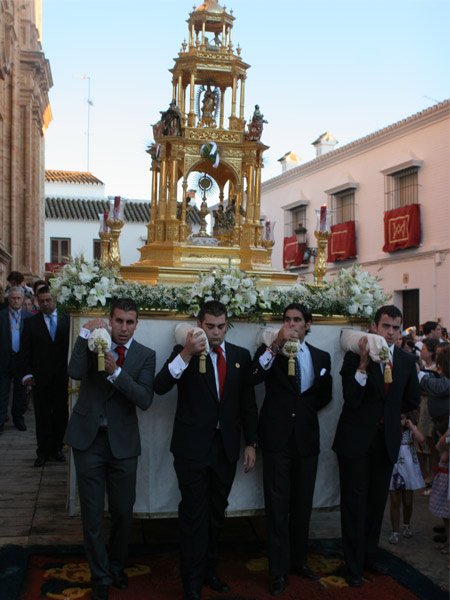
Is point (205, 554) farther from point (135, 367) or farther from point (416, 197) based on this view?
point (416, 197)

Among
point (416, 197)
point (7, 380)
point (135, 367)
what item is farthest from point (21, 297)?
point (416, 197)

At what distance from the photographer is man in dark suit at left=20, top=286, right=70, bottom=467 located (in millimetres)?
6840

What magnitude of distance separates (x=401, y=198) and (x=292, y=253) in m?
5.92

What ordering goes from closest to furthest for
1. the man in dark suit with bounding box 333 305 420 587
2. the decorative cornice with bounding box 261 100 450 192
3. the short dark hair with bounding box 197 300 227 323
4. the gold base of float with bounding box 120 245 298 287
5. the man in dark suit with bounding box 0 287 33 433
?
1. the short dark hair with bounding box 197 300 227 323
2. the man in dark suit with bounding box 333 305 420 587
3. the gold base of float with bounding box 120 245 298 287
4. the man in dark suit with bounding box 0 287 33 433
5. the decorative cornice with bounding box 261 100 450 192

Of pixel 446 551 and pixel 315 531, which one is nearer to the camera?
pixel 446 551

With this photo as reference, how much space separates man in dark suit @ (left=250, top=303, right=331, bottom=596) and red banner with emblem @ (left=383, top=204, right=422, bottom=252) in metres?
15.3

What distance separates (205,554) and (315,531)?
1.49 meters

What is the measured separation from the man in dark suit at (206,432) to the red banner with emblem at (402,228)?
15.6 m

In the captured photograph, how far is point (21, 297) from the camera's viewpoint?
8.52 meters

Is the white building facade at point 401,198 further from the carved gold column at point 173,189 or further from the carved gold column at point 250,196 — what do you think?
the carved gold column at point 173,189

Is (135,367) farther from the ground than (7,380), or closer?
farther from the ground

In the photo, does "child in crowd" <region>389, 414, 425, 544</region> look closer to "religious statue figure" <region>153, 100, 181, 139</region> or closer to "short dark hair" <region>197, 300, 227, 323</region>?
"short dark hair" <region>197, 300, 227, 323</region>

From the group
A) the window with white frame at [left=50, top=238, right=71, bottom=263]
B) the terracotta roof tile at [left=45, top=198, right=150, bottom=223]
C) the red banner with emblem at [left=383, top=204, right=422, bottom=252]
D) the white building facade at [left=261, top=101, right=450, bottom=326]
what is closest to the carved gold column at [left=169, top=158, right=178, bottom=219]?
the white building facade at [left=261, top=101, right=450, bottom=326]

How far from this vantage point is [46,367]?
6.83 m
